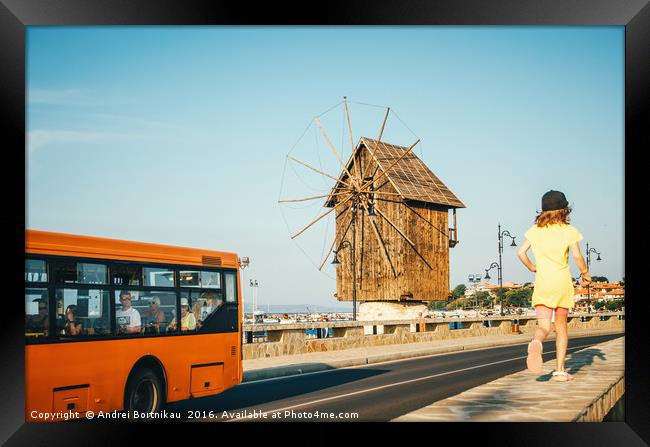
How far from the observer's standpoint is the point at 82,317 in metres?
10.2

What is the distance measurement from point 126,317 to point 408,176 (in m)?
42.9

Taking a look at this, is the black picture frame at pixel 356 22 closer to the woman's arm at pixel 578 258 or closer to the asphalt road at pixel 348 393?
the asphalt road at pixel 348 393

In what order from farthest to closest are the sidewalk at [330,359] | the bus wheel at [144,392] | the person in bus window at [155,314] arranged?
the sidewalk at [330,359], the person in bus window at [155,314], the bus wheel at [144,392]

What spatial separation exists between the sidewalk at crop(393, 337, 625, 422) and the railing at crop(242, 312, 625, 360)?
134cm

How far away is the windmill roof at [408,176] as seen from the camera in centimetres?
5059

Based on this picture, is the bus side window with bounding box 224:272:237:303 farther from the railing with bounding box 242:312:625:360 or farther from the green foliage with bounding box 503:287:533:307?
the green foliage with bounding box 503:287:533:307

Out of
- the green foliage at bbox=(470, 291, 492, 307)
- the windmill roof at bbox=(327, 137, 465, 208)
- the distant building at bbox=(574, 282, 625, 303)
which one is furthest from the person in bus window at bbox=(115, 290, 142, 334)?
the green foliage at bbox=(470, 291, 492, 307)

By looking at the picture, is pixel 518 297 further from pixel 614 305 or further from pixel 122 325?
pixel 122 325

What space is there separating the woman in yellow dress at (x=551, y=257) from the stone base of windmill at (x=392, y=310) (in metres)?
39.3

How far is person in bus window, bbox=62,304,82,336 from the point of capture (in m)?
10.0

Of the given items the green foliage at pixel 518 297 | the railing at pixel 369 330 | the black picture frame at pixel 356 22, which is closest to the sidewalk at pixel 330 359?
the railing at pixel 369 330

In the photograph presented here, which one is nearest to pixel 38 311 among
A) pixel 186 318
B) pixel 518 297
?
pixel 186 318

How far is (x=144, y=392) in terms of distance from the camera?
1150cm
